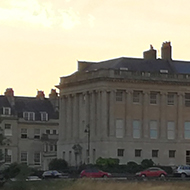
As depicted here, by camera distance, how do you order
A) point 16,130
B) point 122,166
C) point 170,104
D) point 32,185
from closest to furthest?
point 32,185 → point 122,166 → point 170,104 → point 16,130

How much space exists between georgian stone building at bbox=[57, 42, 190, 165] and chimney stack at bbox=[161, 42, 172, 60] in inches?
39.1

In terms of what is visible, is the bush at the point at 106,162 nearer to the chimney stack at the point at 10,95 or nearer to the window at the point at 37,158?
the window at the point at 37,158

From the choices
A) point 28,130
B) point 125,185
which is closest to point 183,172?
point 125,185

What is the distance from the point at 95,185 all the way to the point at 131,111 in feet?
160

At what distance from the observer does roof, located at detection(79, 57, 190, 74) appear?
140025 millimetres

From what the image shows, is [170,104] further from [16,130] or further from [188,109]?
[16,130]

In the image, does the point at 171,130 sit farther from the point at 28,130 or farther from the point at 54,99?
the point at 54,99

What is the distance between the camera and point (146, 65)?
465 feet

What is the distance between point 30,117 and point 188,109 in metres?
32.7

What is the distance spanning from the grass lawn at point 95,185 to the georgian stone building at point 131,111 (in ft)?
133

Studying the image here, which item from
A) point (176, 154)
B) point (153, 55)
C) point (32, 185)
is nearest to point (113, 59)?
point (153, 55)

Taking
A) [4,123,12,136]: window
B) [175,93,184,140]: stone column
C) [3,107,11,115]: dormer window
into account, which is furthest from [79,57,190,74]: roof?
[4,123,12,136]: window

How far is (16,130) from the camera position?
160m

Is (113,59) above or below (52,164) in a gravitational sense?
above
